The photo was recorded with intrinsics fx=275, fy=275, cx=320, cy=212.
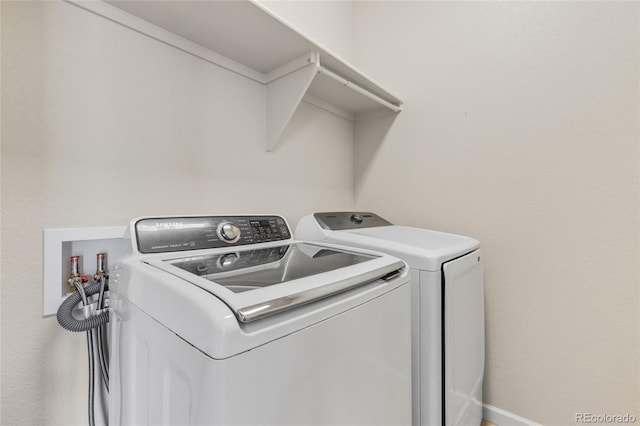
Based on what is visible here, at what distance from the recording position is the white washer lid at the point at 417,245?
0.89 m

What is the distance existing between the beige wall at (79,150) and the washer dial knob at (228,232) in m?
0.21

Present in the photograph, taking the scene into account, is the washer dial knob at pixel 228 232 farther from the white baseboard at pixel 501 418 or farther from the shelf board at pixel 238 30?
the white baseboard at pixel 501 418

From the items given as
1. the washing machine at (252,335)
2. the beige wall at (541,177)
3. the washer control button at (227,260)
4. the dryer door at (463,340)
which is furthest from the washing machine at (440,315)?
the washer control button at (227,260)

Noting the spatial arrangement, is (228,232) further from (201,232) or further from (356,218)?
(356,218)

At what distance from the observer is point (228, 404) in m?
0.40

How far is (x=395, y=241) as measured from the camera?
3.41ft

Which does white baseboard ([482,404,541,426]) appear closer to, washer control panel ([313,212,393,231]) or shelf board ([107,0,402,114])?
washer control panel ([313,212,393,231])

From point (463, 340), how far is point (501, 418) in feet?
2.18

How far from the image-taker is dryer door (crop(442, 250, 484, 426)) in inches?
36.6

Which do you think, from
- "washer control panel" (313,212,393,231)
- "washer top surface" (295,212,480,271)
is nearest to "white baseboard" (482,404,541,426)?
"washer top surface" (295,212,480,271)

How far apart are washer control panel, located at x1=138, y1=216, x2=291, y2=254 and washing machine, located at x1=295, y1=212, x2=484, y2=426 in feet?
0.69

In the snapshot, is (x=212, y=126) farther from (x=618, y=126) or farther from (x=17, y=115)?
(x=618, y=126)

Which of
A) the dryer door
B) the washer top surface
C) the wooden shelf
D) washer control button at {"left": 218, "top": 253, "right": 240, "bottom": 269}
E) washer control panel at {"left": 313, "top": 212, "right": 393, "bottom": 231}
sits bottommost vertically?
the dryer door

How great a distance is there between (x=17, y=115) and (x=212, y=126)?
0.58 m
